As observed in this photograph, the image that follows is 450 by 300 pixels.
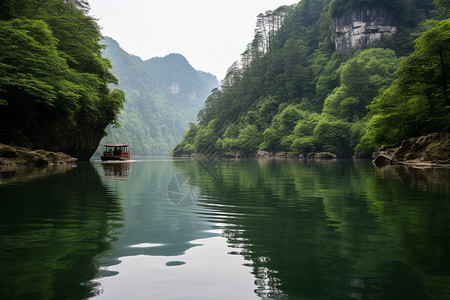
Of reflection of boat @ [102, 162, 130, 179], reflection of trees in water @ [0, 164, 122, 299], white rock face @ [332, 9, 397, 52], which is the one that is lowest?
reflection of trees in water @ [0, 164, 122, 299]

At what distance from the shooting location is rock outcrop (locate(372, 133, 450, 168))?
79.6 ft

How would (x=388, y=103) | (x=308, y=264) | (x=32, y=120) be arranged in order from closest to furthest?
(x=308, y=264)
(x=32, y=120)
(x=388, y=103)

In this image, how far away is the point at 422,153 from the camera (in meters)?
26.3

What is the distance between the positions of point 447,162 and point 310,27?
10484 cm

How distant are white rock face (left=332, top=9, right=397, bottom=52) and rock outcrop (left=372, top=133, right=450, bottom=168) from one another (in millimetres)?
67537

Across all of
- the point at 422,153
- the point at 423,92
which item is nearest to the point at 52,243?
the point at 422,153

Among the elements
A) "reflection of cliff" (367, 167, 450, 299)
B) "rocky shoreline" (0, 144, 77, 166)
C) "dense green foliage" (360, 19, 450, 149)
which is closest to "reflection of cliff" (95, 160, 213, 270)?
"reflection of cliff" (367, 167, 450, 299)

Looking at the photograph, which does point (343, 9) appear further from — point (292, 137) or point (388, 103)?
point (388, 103)

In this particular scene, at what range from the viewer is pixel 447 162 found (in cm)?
2350

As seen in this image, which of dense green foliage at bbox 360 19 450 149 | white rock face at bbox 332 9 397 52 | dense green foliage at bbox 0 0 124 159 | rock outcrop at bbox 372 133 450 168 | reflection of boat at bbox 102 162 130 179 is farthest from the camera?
white rock face at bbox 332 9 397 52

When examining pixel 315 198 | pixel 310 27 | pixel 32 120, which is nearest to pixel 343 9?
pixel 310 27

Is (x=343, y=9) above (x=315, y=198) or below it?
above

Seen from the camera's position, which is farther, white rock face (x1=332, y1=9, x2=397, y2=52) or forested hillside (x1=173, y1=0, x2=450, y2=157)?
white rock face (x1=332, y1=9, x2=397, y2=52)

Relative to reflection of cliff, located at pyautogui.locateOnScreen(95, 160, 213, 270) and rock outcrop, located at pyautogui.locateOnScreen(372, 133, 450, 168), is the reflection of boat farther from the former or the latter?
rock outcrop, located at pyautogui.locateOnScreen(372, 133, 450, 168)
